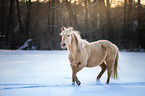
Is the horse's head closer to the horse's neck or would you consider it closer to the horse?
the horse

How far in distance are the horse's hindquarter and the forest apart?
1023 cm

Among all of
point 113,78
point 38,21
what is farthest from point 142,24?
point 113,78

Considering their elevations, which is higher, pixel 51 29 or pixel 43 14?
pixel 43 14

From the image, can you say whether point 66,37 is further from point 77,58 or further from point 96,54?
point 96,54

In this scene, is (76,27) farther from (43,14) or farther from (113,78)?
(113,78)

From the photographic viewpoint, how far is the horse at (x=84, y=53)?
3382 mm

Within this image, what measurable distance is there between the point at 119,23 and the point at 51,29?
5.87 metres

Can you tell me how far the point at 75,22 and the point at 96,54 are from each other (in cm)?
1108

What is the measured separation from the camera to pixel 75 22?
575 inches

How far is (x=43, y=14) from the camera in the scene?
15.0 meters

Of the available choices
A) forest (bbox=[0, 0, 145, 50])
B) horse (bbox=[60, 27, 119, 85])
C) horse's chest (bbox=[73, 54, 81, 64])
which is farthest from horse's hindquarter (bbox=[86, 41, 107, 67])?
forest (bbox=[0, 0, 145, 50])

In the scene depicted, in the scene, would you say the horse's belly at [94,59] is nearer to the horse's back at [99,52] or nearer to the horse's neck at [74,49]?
the horse's back at [99,52]

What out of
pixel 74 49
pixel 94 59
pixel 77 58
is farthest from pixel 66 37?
pixel 94 59

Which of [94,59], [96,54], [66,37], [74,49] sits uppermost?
[66,37]
